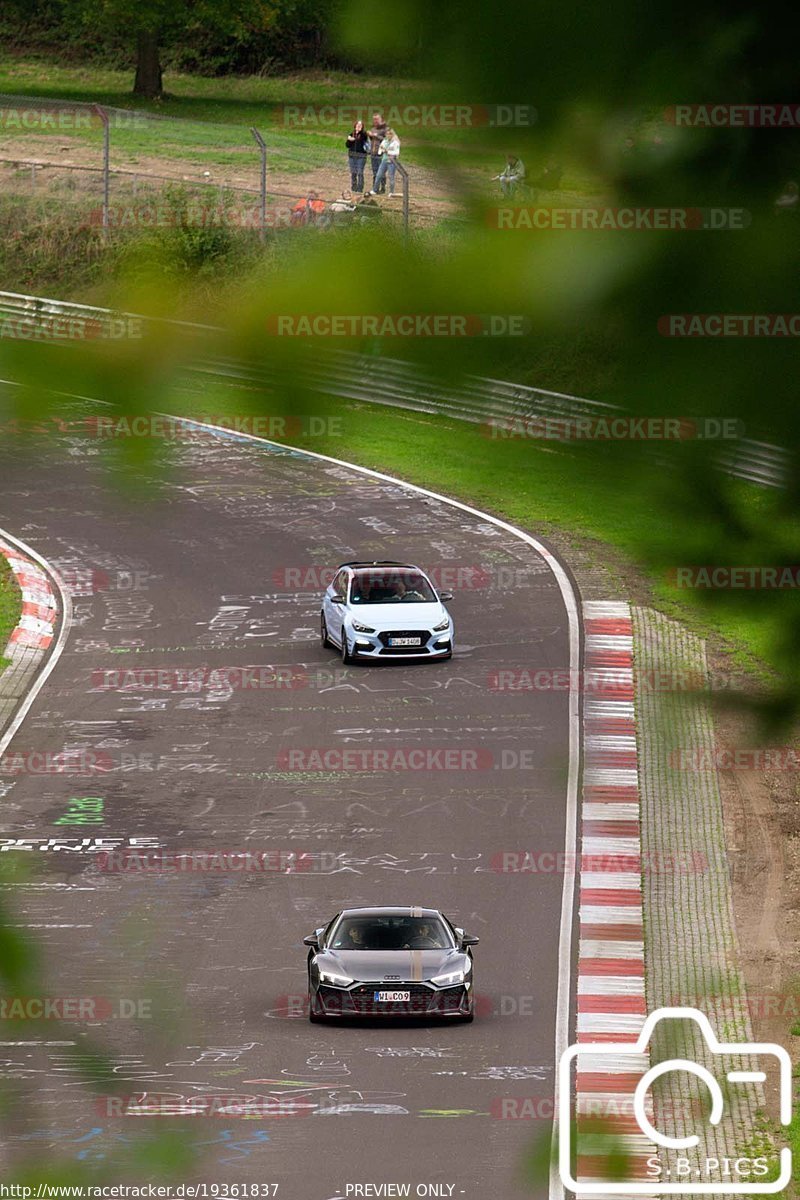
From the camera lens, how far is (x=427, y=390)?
1407 millimetres

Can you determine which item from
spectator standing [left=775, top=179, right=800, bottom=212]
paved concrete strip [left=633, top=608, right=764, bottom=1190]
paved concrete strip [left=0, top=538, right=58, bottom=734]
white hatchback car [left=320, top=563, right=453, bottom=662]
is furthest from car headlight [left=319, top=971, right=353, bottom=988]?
spectator standing [left=775, top=179, right=800, bottom=212]

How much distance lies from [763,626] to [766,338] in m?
0.63

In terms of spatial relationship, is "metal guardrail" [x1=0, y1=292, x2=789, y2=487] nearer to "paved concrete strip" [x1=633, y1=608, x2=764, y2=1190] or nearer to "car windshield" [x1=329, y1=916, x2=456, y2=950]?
"paved concrete strip" [x1=633, y1=608, x2=764, y2=1190]

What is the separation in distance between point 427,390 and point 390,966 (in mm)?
16517

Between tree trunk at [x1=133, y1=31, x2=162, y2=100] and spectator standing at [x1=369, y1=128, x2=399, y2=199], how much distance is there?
0.73m

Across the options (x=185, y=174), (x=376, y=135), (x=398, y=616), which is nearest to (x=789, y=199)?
(x=376, y=135)

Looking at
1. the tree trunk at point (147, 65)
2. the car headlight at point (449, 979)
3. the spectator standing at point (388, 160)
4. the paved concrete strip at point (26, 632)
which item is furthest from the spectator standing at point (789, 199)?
the paved concrete strip at point (26, 632)

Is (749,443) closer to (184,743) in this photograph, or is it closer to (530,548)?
(184,743)

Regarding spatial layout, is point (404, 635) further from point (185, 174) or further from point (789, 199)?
point (789, 199)

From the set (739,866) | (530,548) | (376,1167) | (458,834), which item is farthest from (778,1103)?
(530,548)

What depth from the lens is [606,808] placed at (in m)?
22.5

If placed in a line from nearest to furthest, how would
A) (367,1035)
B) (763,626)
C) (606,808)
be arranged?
(763,626), (367,1035), (606,808)

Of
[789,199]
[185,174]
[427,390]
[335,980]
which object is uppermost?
[185,174]

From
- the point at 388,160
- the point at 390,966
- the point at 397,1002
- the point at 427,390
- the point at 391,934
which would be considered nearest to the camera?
the point at 427,390
